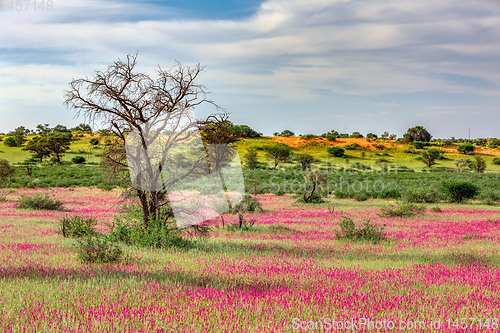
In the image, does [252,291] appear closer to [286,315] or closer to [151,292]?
[286,315]

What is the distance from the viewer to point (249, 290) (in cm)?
570

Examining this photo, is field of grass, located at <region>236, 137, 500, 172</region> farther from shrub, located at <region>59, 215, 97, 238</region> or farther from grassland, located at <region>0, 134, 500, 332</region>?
grassland, located at <region>0, 134, 500, 332</region>

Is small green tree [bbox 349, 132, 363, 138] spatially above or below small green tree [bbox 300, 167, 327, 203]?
above

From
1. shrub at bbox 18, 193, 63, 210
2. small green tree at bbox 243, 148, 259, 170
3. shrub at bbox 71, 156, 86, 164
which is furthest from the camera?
shrub at bbox 71, 156, 86, 164

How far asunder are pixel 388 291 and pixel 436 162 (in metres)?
105

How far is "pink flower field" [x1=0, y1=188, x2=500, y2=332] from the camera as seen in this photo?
4.37 meters

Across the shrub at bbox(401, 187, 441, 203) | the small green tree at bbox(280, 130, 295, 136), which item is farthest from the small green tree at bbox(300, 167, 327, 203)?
the small green tree at bbox(280, 130, 295, 136)

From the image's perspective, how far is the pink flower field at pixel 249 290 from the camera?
437 cm

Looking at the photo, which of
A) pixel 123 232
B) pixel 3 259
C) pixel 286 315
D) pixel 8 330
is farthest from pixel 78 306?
pixel 123 232

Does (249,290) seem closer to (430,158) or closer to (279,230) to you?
(279,230)

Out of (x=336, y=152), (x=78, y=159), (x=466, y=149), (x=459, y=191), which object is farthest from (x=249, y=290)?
(x=466, y=149)

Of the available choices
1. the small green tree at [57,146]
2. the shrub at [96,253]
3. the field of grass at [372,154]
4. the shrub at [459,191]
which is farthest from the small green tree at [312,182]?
the small green tree at [57,146]

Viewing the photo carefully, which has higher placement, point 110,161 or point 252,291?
point 110,161

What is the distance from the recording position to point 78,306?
465 centimetres
